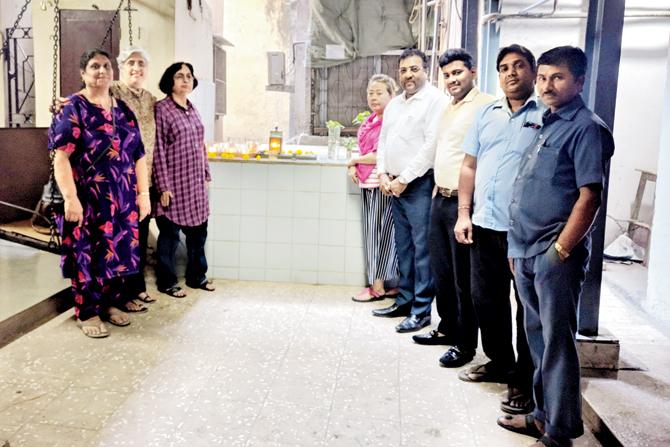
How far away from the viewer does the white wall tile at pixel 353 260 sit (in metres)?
4.95

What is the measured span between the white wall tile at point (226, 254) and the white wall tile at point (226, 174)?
18.8 inches

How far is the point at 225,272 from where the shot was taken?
16.7ft

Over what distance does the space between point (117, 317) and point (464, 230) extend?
2299 millimetres

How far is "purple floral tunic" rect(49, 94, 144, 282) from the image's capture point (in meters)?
3.48

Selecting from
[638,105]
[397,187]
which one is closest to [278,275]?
[397,187]

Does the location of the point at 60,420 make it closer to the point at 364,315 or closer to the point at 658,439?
the point at 364,315

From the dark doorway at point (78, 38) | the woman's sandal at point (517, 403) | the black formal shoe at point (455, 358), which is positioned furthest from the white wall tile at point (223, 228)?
the woman's sandal at point (517, 403)

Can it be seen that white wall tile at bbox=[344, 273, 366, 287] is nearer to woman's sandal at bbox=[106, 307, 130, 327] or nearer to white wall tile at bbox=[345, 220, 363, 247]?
white wall tile at bbox=[345, 220, 363, 247]

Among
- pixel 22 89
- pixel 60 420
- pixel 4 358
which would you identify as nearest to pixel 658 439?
pixel 60 420

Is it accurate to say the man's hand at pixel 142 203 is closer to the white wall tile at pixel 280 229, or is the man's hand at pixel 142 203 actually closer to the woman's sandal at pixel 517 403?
the white wall tile at pixel 280 229

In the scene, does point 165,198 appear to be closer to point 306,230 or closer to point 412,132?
point 306,230

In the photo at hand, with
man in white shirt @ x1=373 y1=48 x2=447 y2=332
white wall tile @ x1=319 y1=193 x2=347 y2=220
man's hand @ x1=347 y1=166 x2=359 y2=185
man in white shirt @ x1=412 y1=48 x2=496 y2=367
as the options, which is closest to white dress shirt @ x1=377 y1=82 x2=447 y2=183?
man in white shirt @ x1=373 y1=48 x2=447 y2=332

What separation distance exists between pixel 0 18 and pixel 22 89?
1146mm

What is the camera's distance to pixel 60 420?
8.78 feet
